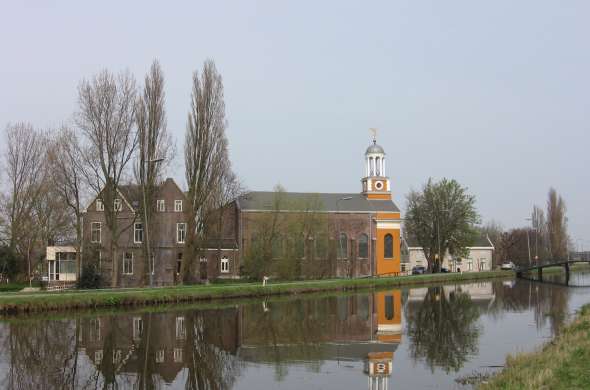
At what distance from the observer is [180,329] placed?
25438mm

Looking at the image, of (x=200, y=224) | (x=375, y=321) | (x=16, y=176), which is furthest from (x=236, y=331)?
(x=16, y=176)

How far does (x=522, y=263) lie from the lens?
332 ft

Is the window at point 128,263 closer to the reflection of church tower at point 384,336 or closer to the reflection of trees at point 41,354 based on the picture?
the reflection of church tower at point 384,336

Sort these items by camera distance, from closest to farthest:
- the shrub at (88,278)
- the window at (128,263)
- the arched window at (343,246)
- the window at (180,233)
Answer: the shrub at (88,278) < the window at (128,263) < the window at (180,233) < the arched window at (343,246)

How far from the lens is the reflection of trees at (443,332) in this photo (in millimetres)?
19062

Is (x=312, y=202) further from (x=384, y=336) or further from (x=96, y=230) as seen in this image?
(x=384, y=336)

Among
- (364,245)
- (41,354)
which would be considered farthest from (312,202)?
(41,354)

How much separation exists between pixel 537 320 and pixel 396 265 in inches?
1661

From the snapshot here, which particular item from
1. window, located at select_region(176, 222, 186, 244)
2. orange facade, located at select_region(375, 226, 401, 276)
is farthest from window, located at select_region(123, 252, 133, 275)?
orange facade, located at select_region(375, 226, 401, 276)

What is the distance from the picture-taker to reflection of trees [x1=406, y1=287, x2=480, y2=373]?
1906 centimetres

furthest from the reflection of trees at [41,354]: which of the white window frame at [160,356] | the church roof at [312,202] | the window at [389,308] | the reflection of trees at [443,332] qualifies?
the church roof at [312,202]

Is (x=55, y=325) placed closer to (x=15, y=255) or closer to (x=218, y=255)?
(x=15, y=255)

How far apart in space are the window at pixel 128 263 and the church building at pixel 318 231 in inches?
235

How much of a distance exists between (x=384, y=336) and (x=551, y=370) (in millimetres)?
11292
